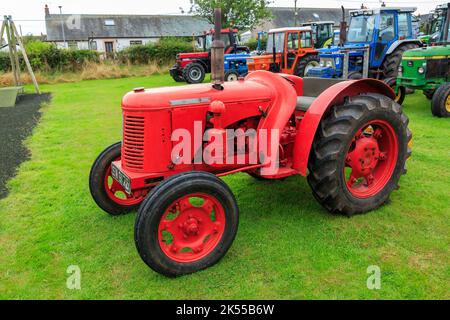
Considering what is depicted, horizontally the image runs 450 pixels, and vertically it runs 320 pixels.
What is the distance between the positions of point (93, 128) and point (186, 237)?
5628 millimetres

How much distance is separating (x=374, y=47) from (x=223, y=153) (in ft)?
28.0

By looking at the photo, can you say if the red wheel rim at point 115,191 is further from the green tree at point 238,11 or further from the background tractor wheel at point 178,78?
the green tree at point 238,11

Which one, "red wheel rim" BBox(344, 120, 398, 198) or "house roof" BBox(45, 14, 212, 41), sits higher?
"house roof" BBox(45, 14, 212, 41)

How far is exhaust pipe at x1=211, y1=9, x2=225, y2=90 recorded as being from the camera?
2.84 m

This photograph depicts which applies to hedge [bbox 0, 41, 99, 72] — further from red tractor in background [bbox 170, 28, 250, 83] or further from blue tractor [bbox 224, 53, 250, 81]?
blue tractor [bbox 224, 53, 250, 81]

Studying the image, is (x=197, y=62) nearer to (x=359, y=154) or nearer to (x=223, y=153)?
(x=359, y=154)

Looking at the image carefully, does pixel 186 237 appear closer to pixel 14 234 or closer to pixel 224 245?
pixel 224 245

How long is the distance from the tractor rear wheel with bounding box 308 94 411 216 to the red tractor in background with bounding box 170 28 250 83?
1263 cm

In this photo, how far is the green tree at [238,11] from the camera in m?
24.8

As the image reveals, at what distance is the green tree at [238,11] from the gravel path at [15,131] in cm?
1540

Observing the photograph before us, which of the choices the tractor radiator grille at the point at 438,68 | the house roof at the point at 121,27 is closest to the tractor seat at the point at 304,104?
the tractor radiator grille at the point at 438,68

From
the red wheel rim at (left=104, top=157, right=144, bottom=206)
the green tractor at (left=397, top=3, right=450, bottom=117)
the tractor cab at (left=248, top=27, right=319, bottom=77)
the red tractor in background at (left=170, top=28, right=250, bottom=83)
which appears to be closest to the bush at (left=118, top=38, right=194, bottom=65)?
the red tractor in background at (left=170, top=28, right=250, bottom=83)

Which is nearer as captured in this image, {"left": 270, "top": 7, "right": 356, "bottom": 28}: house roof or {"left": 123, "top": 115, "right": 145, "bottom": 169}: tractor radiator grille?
{"left": 123, "top": 115, "right": 145, "bottom": 169}: tractor radiator grille

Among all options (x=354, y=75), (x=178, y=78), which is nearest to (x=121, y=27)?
(x=178, y=78)
